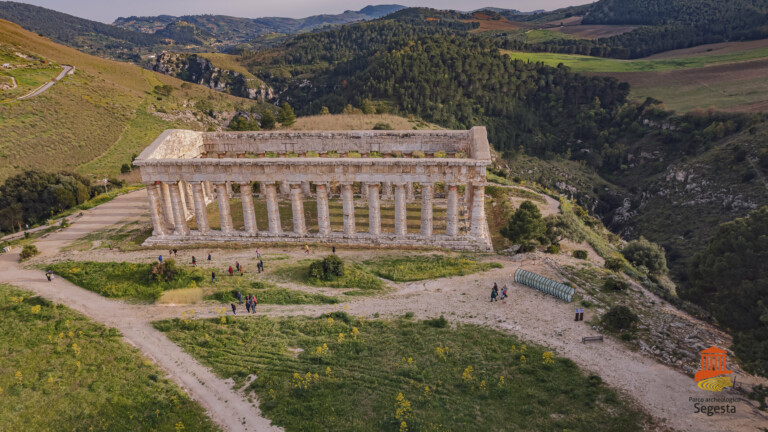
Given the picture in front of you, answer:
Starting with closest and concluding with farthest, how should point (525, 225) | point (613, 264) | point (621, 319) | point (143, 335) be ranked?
point (621, 319), point (143, 335), point (613, 264), point (525, 225)

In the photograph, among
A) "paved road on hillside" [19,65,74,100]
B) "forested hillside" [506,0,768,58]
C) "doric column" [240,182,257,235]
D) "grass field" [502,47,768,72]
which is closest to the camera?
"doric column" [240,182,257,235]

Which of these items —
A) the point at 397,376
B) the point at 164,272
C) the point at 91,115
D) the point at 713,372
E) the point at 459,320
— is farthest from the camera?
the point at 91,115

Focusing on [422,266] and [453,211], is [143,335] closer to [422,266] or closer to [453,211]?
[422,266]

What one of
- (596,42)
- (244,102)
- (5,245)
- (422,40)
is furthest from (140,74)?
Result: (596,42)

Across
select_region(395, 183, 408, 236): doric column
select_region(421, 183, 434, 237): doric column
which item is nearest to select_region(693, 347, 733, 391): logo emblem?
select_region(421, 183, 434, 237): doric column

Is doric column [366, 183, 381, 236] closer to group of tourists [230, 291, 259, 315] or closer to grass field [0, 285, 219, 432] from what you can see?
group of tourists [230, 291, 259, 315]

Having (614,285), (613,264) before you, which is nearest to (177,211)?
(614,285)
